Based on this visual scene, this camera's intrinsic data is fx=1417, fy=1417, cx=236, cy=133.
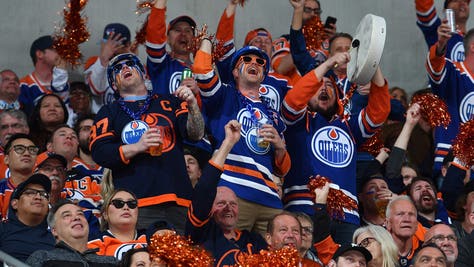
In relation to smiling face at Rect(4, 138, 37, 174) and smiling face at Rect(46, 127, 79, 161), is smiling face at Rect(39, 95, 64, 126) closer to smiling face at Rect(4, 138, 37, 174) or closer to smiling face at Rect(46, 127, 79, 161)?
smiling face at Rect(46, 127, 79, 161)

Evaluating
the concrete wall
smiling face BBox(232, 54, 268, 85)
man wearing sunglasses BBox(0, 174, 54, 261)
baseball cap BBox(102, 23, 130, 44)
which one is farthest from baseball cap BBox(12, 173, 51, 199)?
the concrete wall

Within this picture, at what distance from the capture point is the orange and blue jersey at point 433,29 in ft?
45.7

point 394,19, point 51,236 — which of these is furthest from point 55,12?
point 51,236

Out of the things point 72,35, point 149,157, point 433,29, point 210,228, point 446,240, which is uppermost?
point 433,29

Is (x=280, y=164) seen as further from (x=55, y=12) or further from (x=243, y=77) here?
(x=55, y=12)

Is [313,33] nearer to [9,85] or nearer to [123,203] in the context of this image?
[9,85]

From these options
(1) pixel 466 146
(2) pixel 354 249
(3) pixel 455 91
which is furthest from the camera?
(3) pixel 455 91

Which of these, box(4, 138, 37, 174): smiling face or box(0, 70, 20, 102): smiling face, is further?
box(0, 70, 20, 102): smiling face

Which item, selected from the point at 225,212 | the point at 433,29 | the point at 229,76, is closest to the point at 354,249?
the point at 225,212

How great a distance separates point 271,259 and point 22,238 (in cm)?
191

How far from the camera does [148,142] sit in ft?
32.3

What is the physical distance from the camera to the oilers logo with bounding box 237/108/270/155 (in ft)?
34.3

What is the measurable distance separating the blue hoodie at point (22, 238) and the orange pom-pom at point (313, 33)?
164 inches

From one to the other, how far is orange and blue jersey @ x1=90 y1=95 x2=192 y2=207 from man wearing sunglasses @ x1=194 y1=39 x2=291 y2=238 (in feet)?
1.00
